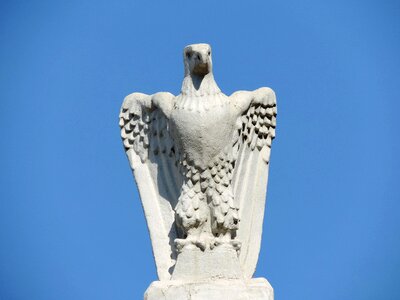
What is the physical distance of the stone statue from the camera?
36.4 ft

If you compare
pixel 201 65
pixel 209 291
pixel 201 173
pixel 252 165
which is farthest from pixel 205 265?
pixel 201 65

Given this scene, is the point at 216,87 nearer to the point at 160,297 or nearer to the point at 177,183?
the point at 177,183

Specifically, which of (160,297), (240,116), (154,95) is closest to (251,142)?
(240,116)

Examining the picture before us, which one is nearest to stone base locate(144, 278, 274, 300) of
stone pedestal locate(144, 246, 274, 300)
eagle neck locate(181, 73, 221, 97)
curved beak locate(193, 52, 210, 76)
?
stone pedestal locate(144, 246, 274, 300)

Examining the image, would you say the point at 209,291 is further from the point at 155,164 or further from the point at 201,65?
the point at 201,65

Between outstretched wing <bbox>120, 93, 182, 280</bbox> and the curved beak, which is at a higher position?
the curved beak

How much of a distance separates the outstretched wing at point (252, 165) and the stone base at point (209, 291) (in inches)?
19.3

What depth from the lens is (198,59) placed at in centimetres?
1117

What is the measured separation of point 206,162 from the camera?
1116cm

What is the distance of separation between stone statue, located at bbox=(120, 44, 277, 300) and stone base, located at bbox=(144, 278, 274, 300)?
0.04 feet

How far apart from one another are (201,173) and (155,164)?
724 millimetres

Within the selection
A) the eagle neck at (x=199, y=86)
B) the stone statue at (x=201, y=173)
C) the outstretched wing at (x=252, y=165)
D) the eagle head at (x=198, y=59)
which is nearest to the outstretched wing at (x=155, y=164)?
the stone statue at (x=201, y=173)

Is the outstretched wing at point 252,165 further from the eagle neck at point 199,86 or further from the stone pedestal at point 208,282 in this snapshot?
the stone pedestal at point 208,282

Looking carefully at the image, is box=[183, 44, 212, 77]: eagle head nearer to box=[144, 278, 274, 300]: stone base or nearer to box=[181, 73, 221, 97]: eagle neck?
box=[181, 73, 221, 97]: eagle neck
